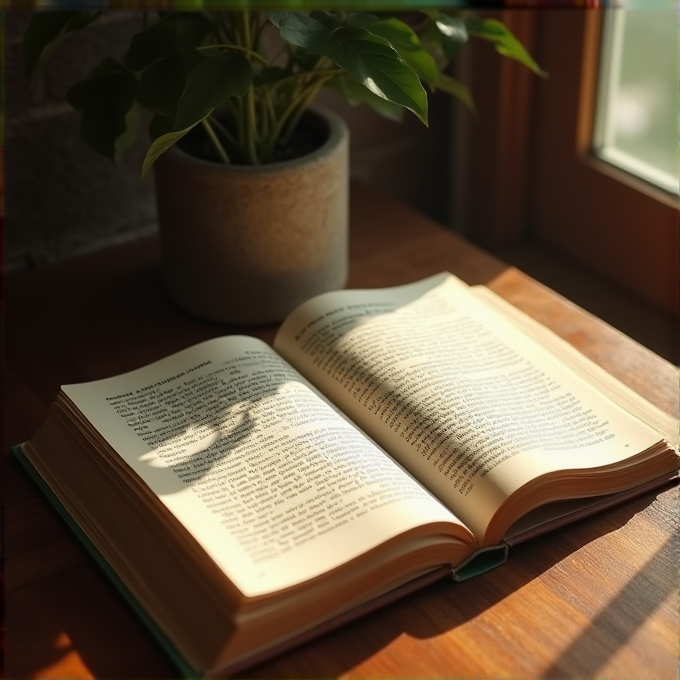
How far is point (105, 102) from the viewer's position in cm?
84

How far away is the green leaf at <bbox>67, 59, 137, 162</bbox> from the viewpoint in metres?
0.84

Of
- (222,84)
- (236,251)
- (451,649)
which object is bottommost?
(451,649)

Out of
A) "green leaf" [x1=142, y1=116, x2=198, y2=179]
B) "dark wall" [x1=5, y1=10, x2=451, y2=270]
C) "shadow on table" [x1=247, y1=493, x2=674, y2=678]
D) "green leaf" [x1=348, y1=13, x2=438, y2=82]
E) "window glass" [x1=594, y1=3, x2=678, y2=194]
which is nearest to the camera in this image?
"shadow on table" [x1=247, y1=493, x2=674, y2=678]

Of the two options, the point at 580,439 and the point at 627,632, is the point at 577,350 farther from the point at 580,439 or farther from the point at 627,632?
the point at 627,632

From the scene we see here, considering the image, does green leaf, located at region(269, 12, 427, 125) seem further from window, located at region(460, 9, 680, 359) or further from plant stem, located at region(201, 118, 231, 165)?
A: window, located at region(460, 9, 680, 359)

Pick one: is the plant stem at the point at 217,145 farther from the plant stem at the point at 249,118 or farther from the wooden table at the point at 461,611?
the wooden table at the point at 461,611

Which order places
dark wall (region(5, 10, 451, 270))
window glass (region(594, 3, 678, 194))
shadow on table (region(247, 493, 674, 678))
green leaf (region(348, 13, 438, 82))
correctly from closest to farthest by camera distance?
1. shadow on table (region(247, 493, 674, 678))
2. green leaf (region(348, 13, 438, 82))
3. dark wall (region(5, 10, 451, 270))
4. window glass (region(594, 3, 678, 194))

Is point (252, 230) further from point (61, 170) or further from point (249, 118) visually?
point (61, 170)

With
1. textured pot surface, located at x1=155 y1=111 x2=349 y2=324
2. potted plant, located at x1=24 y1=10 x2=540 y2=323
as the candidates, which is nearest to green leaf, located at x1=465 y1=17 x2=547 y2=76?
potted plant, located at x1=24 y1=10 x2=540 y2=323

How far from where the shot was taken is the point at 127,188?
1.14 m

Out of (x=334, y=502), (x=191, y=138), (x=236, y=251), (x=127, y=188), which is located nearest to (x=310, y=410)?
(x=334, y=502)

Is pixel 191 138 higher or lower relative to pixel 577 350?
higher

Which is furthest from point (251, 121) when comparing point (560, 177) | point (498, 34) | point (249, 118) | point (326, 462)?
point (560, 177)

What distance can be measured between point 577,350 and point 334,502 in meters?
0.33
